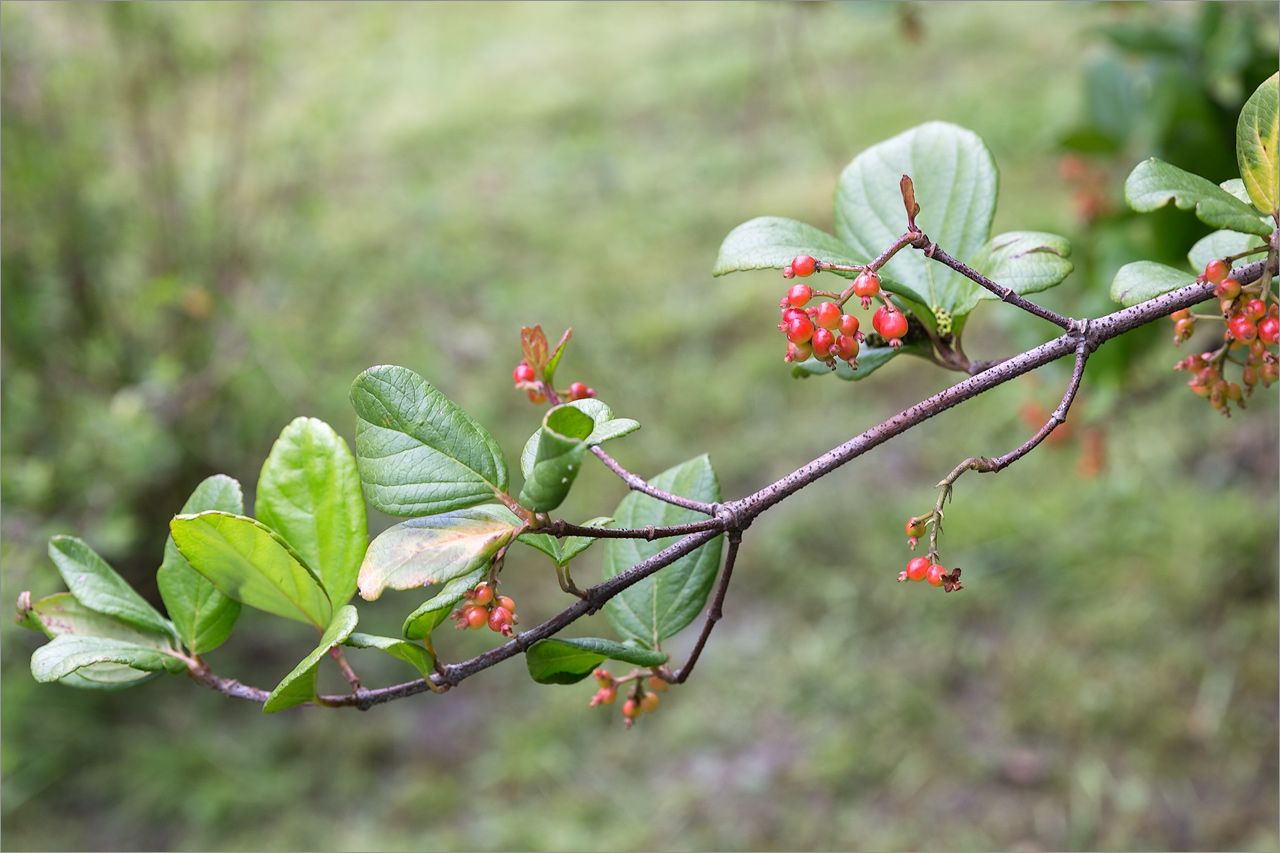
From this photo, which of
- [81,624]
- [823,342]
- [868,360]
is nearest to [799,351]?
[823,342]

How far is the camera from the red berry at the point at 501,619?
52 cm

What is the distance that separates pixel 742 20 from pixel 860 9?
327 cm

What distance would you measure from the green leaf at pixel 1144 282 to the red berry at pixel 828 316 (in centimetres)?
16

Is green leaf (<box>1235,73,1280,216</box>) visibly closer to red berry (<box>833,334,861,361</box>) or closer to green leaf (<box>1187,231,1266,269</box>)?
green leaf (<box>1187,231,1266,269</box>)

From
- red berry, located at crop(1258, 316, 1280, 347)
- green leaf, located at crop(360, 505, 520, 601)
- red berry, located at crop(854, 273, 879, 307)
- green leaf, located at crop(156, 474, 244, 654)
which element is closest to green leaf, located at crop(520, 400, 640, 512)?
green leaf, located at crop(360, 505, 520, 601)

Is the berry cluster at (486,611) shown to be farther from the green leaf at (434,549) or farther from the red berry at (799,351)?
the red berry at (799,351)

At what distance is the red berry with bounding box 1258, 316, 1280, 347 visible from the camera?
0.54 meters

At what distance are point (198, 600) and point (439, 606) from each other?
229 millimetres

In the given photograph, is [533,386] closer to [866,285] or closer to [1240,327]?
[866,285]

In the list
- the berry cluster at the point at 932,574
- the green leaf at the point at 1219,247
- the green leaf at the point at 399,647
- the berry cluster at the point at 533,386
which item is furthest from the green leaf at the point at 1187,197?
the green leaf at the point at 399,647

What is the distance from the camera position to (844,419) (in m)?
2.70

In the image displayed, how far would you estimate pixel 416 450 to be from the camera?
53 cm

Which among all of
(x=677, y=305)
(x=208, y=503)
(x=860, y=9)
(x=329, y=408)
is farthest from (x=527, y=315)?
(x=208, y=503)

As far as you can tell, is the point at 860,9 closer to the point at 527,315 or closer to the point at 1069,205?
the point at 1069,205
